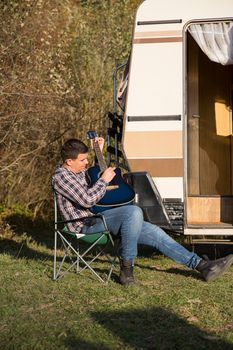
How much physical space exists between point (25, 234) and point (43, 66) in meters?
2.71

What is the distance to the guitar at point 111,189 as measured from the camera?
21.2 feet

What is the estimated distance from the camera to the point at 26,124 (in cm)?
1055

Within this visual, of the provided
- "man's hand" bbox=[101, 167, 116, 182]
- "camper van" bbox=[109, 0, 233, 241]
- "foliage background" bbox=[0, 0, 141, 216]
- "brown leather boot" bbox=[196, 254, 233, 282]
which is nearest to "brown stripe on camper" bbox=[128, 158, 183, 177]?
"camper van" bbox=[109, 0, 233, 241]

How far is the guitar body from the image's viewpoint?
6.46 meters

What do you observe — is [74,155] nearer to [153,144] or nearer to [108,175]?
[108,175]

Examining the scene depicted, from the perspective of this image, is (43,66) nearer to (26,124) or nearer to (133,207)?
(26,124)

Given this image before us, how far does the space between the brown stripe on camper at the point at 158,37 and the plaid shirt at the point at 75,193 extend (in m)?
1.55

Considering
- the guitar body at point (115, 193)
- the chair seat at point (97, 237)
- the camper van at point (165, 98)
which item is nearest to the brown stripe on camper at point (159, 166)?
the camper van at point (165, 98)

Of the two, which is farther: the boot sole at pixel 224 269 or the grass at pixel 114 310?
the boot sole at pixel 224 269

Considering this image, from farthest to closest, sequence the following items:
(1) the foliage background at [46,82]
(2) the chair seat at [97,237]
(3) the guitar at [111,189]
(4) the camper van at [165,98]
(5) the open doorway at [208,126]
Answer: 1. (1) the foliage background at [46,82]
2. (5) the open doorway at [208,126]
3. (4) the camper van at [165,98]
4. (3) the guitar at [111,189]
5. (2) the chair seat at [97,237]

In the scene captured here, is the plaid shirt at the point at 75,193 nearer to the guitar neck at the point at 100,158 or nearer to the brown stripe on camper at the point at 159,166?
the guitar neck at the point at 100,158

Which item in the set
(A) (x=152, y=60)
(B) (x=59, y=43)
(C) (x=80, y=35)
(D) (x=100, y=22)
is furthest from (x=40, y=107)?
(A) (x=152, y=60)

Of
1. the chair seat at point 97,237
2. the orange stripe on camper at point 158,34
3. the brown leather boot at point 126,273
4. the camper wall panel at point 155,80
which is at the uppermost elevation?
the orange stripe on camper at point 158,34

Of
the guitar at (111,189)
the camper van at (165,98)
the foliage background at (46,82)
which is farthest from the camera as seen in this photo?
the foliage background at (46,82)
